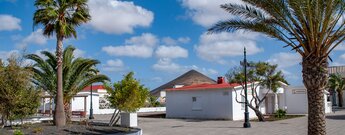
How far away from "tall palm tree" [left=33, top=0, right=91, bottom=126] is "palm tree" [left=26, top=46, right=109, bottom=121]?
6.59 feet

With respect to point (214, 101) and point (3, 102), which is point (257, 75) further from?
point (3, 102)

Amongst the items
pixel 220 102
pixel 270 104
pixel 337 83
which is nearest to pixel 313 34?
pixel 220 102

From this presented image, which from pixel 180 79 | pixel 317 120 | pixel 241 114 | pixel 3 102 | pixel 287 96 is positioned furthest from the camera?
pixel 180 79

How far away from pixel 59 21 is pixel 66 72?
3.53m

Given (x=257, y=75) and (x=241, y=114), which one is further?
(x=241, y=114)

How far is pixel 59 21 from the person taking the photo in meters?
18.7

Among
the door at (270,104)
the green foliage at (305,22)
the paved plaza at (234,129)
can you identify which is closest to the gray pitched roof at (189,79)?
the door at (270,104)

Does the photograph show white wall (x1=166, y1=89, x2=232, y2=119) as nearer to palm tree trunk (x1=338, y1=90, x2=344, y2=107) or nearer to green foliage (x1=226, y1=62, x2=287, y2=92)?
green foliage (x1=226, y1=62, x2=287, y2=92)

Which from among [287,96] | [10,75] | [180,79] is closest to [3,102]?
[10,75]

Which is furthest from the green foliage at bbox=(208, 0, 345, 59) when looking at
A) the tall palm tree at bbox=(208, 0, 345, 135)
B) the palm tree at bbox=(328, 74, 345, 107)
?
the palm tree at bbox=(328, 74, 345, 107)

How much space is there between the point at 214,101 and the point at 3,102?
17.7 m

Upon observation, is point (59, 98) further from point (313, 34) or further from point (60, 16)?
point (313, 34)

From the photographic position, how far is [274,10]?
434 inches

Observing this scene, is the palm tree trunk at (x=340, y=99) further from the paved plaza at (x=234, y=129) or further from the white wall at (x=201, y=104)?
the paved plaza at (x=234, y=129)
